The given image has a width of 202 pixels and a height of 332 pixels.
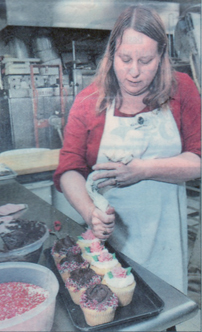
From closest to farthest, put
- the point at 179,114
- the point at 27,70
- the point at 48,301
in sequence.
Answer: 1. the point at 48,301
2. the point at 27,70
3. the point at 179,114

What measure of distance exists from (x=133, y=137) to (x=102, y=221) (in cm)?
24

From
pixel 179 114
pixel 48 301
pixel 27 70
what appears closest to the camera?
pixel 48 301

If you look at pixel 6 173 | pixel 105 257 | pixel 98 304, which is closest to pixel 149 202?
pixel 105 257

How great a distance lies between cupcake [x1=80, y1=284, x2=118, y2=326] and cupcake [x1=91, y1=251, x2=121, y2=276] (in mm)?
104

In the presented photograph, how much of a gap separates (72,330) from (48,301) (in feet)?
0.31

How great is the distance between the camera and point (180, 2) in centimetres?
87

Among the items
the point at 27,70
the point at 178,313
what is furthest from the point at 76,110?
the point at 178,313

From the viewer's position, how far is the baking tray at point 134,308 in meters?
0.64

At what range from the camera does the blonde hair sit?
29.7 inches

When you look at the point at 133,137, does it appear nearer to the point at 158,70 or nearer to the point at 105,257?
the point at 158,70

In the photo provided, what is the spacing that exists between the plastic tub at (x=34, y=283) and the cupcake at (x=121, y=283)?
6.9 inches

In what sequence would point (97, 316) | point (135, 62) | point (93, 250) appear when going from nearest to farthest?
point (97, 316), point (135, 62), point (93, 250)

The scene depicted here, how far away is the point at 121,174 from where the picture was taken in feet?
2.68

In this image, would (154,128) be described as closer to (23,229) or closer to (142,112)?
(142,112)
